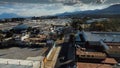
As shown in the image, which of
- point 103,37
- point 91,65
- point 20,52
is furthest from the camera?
point 103,37

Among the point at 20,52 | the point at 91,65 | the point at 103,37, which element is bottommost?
the point at 20,52

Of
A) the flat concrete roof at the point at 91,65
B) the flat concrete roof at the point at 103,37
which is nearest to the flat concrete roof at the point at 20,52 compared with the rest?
the flat concrete roof at the point at 103,37

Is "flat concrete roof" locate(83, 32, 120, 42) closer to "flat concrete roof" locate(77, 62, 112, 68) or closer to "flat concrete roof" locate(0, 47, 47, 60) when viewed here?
"flat concrete roof" locate(0, 47, 47, 60)

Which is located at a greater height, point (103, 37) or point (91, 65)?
point (91, 65)

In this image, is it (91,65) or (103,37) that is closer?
(91,65)

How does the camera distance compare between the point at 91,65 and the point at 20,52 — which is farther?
the point at 20,52

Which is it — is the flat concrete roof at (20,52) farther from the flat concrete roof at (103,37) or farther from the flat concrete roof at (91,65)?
the flat concrete roof at (91,65)

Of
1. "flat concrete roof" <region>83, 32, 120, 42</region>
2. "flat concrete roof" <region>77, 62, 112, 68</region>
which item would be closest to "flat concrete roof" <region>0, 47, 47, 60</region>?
"flat concrete roof" <region>83, 32, 120, 42</region>

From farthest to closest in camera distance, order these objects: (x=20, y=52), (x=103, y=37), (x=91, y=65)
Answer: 1. (x=103, y=37)
2. (x=20, y=52)
3. (x=91, y=65)

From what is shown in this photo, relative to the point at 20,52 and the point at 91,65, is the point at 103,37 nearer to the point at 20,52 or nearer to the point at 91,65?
the point at 20,52

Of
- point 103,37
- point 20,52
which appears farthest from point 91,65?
point 103,37
